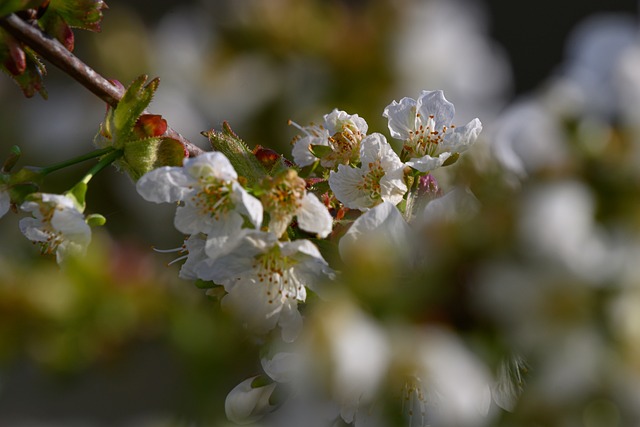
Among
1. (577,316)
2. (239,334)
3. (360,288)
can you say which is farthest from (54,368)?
(577,316)

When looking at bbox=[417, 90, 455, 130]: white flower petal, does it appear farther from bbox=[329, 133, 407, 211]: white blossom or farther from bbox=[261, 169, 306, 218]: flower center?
bbox=[261, 169, 306, 218]: flower center

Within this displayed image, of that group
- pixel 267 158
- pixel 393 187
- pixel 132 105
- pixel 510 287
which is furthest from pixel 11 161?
pixel 510 287

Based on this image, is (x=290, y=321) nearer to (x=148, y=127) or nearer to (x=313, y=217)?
(x=313, y=217)

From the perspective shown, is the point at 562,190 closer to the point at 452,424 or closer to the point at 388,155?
the point at 452,424

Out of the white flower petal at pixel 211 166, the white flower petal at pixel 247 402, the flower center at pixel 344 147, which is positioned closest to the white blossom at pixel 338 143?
the flower center at pixel 344 147

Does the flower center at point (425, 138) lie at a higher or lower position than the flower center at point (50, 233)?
higher

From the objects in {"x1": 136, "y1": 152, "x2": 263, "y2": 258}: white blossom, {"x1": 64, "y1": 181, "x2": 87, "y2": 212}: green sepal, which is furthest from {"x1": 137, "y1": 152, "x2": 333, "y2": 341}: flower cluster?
{"x1": 64, "y1": 181, "x2": 87, "y2": 212}: green sepal

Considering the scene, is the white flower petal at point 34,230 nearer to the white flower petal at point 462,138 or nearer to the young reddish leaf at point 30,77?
the young reddish leaf at point 30,77
